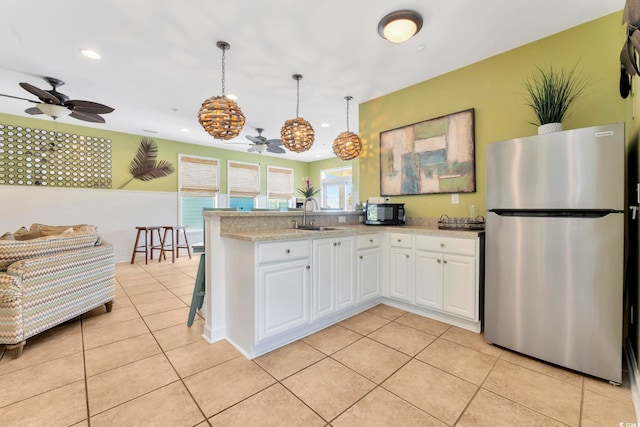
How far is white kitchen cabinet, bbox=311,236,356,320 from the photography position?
7.66ft

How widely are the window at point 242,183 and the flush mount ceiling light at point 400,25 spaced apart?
5.67m

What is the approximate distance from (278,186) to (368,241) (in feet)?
19.6

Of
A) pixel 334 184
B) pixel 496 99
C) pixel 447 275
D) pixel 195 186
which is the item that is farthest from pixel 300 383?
pixel 334 184

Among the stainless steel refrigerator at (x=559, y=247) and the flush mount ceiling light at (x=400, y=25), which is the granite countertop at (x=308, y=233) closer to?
the stainless steel refrigerator at (x=559, y=247)

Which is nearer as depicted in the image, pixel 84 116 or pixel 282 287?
pixel 282 287

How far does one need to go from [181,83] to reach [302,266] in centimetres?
302

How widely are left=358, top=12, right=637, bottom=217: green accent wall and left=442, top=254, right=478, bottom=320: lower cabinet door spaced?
792 mm

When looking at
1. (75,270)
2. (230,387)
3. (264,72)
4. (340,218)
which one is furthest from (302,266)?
(264,72)

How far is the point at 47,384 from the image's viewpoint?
168cm

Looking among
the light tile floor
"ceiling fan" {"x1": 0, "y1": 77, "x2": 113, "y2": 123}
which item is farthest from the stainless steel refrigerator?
"ceiling fan" {"x1": 0, "y1": 77, "x2": 113, "y2": 123}

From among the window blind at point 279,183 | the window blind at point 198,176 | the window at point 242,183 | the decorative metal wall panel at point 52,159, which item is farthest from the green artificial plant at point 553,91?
the decorative metal wall panel at point 52,159

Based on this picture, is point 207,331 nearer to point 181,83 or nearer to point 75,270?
point 75,270

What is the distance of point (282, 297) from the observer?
2094 millimetres

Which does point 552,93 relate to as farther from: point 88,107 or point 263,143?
point 88,107
